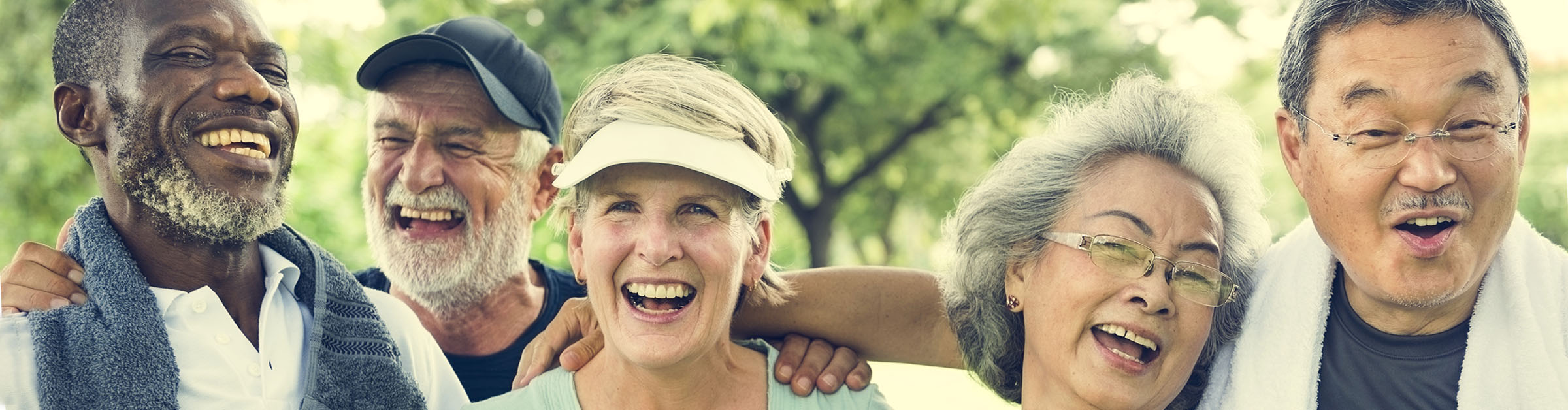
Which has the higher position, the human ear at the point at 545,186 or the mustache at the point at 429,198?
the human ear at the point at 545,186

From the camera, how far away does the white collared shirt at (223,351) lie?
2.46 metres

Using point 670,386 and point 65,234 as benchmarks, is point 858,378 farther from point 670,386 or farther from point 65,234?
point 65,234

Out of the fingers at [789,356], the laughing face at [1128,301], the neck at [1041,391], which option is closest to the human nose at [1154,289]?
the laughing face at [1128,301]

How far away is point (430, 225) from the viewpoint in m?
3.94

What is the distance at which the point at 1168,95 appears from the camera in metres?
3.16

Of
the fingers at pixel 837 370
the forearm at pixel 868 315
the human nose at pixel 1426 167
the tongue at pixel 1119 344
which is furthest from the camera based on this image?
the forearm at pixel 868 315

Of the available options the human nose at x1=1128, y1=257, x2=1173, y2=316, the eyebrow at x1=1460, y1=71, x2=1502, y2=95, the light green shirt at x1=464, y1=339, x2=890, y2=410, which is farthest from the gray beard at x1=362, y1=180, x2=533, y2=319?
the eyebrow at x1=1460, y1=71, x2=1502, y2=95

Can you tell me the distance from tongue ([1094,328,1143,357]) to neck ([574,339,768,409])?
0.86 meters

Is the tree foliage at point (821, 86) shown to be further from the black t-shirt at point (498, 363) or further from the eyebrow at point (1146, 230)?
the eyebrow at point (1146, 230)

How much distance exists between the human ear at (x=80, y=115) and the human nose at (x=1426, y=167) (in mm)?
2977

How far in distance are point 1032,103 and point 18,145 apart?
992cm

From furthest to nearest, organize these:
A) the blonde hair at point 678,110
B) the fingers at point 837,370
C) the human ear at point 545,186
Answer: the human ear at point 545,186 → the fingers at point 837,370 → the blonde hair at point 678,110

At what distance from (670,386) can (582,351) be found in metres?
0.31

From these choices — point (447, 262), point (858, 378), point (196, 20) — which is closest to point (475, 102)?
point (447, 262)
